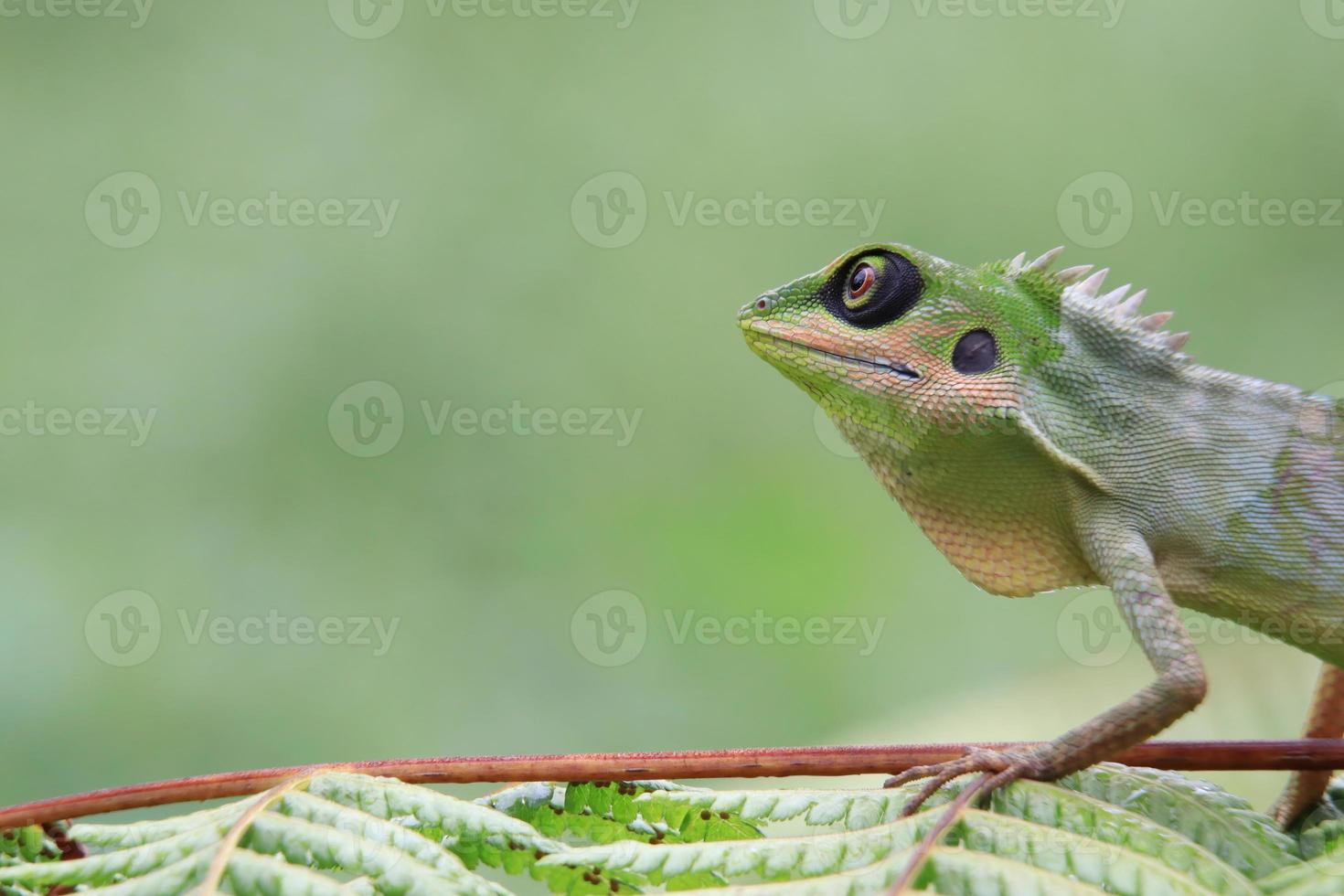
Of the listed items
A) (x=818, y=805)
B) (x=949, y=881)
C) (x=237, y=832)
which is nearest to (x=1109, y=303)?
(x=818, y=805)

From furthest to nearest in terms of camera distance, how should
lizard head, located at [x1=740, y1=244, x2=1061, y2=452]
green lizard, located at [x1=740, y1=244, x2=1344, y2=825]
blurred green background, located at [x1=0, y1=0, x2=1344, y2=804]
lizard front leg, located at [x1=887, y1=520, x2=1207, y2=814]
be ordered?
blurred green background, located at [x1=0, y1=0, x2=1344, y2=804]
lizard head, located at [x1=740, y1=244, x2=1061, y2=452]
green lizard, located at [x1=740, y1=244, x2=1344, y2=825]
lizard front leg, located at [x1=887, y1=520, x2=1207, y2=814]

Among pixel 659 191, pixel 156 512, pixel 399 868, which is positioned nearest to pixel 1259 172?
pixel 659 191

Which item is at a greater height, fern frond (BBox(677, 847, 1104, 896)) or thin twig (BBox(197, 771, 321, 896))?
thin twig (BBox(197, 771, 321, 896))

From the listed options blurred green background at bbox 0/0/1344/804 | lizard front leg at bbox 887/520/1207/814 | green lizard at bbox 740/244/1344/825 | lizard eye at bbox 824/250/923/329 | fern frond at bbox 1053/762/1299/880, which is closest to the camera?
fern frond at bbox 1053/762/1299/880

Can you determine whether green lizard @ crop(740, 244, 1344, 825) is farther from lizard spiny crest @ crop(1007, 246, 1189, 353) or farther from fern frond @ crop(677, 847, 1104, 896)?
fern frond @ crop(677, 847, 1104, 896)

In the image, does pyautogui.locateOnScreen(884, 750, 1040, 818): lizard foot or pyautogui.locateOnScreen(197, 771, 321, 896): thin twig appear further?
pyautogui.locateOnScreen(884, 750, 1040, 818): lizard foot

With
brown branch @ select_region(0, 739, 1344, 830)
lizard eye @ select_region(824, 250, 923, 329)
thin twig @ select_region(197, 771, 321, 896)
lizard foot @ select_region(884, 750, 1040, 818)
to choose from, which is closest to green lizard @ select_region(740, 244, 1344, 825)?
lizard eye @ select_region(824, 250, 923, 329)

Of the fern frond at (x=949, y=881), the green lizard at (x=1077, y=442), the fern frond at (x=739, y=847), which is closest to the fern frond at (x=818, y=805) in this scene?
the fern frond at (x=739, y=847)

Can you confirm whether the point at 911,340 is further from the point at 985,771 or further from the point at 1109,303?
the point at 985,771

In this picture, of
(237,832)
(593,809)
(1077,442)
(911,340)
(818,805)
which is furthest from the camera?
(911,340)
